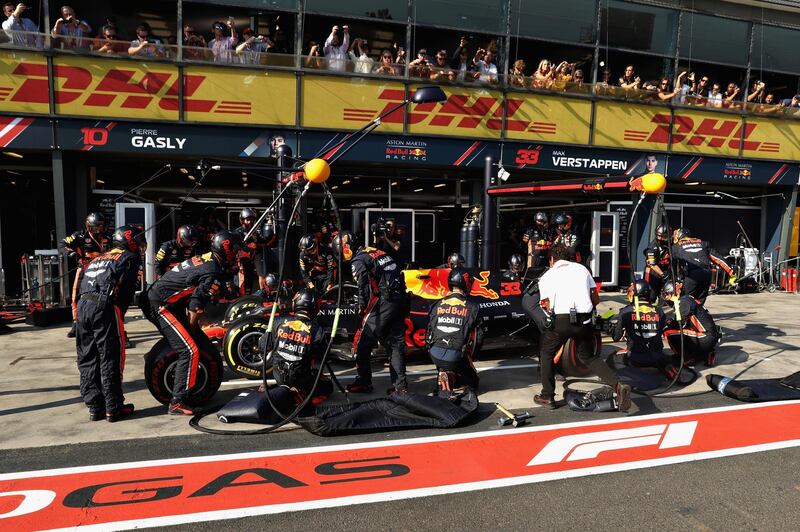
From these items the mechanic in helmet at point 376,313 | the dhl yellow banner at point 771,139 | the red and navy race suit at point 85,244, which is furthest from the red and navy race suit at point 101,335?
the dhl yellow banner at point 771,139

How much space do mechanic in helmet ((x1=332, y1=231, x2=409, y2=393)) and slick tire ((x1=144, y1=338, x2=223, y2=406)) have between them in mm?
1534

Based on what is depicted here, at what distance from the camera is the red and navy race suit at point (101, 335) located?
4977 millimetres

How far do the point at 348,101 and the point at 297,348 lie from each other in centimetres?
907

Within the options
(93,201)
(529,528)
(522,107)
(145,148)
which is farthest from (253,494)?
(522,107)

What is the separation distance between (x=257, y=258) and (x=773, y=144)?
660 inches

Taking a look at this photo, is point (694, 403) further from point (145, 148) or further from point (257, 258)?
point (145, 148)

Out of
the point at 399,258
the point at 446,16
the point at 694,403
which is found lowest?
the point at 694,403

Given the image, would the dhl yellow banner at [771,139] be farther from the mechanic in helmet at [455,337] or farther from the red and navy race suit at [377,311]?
the red and navy race suit at [377,311]

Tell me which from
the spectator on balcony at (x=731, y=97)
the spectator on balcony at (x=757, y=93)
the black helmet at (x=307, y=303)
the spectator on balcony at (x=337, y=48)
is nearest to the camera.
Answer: the black helmet at (x=307, y=303)

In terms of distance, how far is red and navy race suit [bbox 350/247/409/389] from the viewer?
Answer: 5910 millimetres

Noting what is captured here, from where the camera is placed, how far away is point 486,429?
4895 mm

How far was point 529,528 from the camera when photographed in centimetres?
324

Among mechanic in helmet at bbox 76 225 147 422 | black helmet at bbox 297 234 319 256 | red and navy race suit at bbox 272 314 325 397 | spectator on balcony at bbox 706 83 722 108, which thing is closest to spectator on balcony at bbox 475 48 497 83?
spectator on balcony at bbox 706 83 722 108

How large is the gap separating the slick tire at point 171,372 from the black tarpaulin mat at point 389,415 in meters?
1.21
